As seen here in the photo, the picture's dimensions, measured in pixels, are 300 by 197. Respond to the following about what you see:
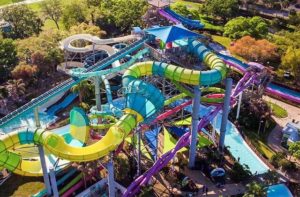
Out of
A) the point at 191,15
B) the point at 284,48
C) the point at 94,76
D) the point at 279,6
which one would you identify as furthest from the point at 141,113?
the point at 279,6

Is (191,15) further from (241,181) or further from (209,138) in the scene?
(241,181)

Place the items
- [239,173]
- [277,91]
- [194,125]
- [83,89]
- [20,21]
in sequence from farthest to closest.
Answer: [20,21] < [277,91] < [83,89] < [239,173] < [194,125]

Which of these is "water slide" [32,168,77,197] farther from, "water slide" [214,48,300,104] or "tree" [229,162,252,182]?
"water slide" [214,48,300,104]

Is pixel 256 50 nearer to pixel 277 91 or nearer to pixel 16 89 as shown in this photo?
pixel 277 91

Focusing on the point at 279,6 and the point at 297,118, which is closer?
the point at 297,118

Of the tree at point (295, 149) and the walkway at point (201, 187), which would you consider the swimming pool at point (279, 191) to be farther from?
the tree at point (295, 149)

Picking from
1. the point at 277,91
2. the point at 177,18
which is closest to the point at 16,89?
the point at 177,18
